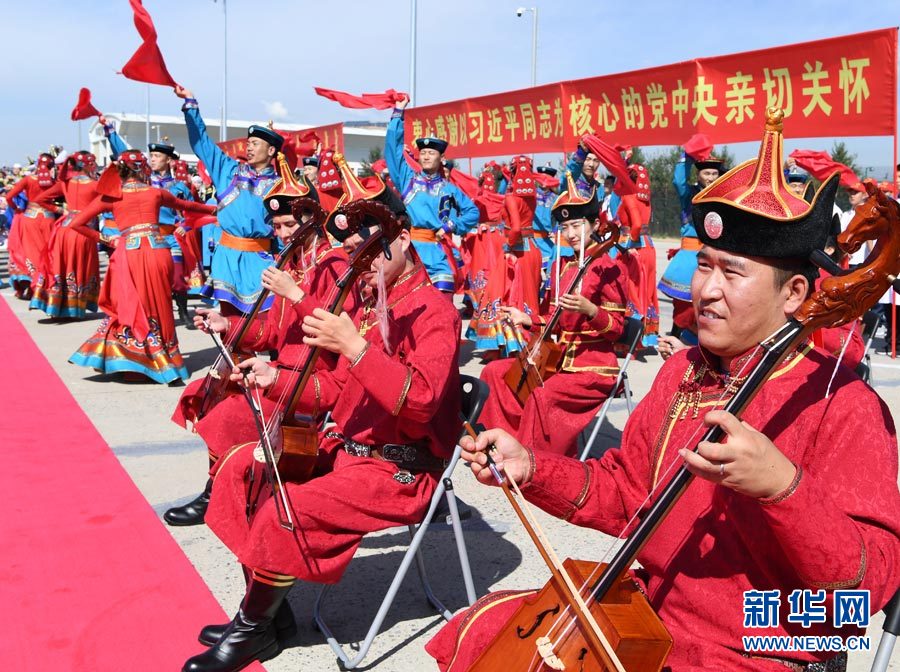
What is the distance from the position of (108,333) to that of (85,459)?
92.2 inches

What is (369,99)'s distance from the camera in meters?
Result: 6.64

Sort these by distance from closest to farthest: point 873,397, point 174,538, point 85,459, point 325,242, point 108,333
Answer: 1. point 873,397
2. point 174,538
3. point 325,242
4. point 85,459
5. point 108,333

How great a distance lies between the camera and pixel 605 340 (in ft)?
14.6

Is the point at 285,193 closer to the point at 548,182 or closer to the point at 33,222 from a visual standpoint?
the point at 548,182

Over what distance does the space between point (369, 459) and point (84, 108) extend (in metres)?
6.61

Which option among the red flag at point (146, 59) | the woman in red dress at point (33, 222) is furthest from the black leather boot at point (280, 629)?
the woman in red dress at point (33, 222)

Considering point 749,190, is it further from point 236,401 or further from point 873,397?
point 236,401

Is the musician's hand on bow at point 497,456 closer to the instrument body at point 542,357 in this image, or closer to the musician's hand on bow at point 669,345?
the musician's hand on bow at point 669,345

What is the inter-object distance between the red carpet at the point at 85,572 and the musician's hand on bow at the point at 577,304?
2195mm

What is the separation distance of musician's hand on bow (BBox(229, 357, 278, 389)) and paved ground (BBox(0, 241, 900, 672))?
36.3 inches

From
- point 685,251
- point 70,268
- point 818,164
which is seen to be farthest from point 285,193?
point 70,268

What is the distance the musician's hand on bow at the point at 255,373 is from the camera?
114 inches

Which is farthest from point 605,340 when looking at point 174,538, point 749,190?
point 749,190

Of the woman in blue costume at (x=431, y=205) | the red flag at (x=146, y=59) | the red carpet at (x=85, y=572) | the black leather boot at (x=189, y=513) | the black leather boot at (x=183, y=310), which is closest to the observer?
the red carpet at (x=85, y=572)
